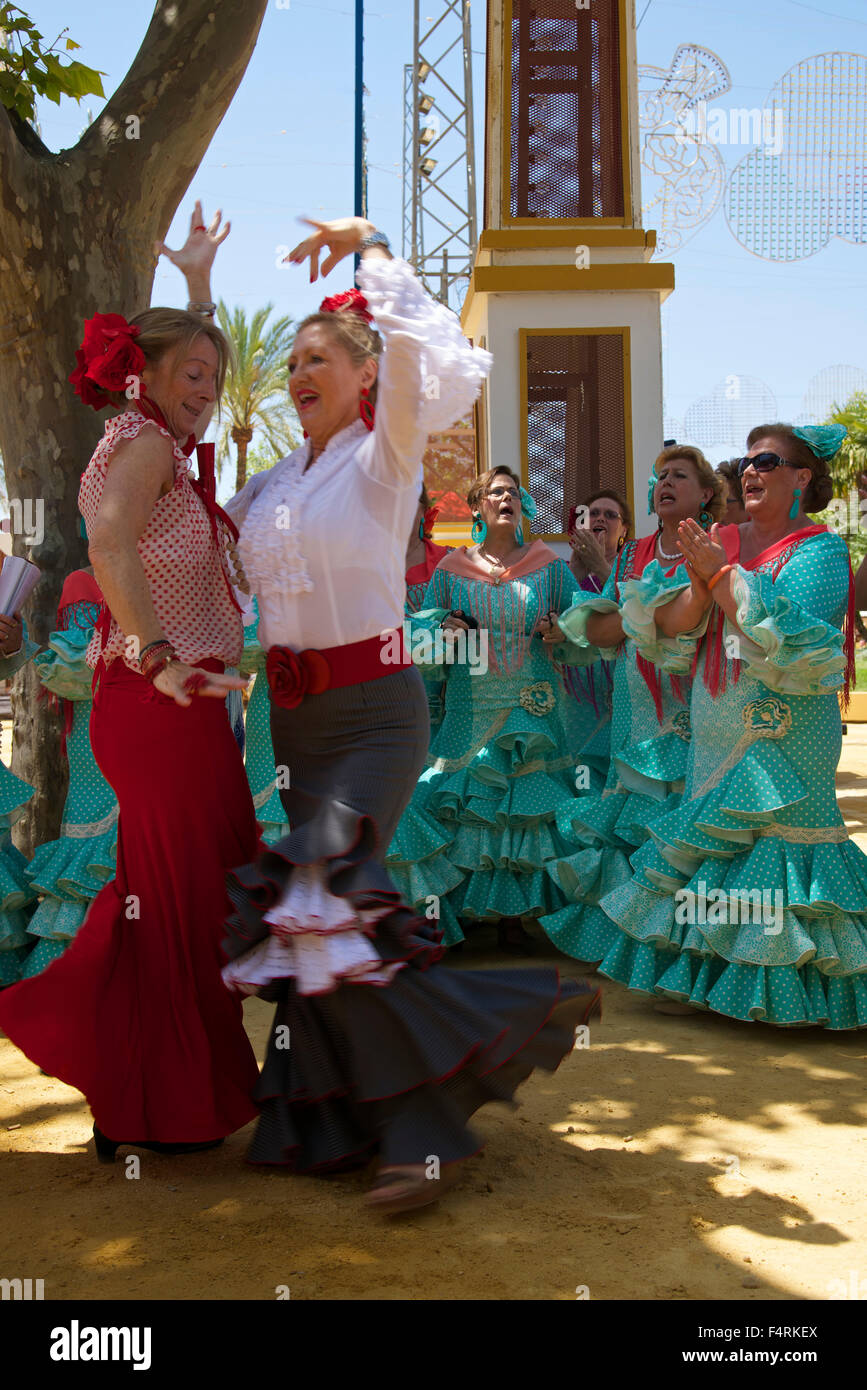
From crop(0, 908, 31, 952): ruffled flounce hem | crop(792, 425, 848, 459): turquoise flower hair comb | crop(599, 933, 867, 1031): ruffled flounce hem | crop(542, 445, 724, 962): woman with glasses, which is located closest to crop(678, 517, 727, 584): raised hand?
crop(792, 425, 848, 459): turquoise flower hair comb

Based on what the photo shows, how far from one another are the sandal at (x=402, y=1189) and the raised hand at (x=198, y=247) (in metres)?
2.60

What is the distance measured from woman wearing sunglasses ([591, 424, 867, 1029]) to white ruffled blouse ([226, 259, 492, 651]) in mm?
1561

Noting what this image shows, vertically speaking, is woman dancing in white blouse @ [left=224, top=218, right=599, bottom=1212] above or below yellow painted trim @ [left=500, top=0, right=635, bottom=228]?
below

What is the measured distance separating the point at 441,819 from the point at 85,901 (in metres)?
1.74

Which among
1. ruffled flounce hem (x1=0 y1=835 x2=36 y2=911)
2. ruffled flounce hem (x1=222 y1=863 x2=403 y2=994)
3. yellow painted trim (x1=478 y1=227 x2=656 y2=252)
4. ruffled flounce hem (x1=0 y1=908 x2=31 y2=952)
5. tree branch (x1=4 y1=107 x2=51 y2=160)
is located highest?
yellow painted trim (x1=478 y1=227 x2=656 y2=252)

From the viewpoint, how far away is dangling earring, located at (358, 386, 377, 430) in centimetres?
329

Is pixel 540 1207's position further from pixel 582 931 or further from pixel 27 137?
pixel 27 137

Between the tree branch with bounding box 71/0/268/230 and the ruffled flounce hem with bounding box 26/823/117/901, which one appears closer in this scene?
the ruffled flounce hem with bounding box 26/823/117/901

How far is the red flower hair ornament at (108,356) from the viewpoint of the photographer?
10.8 ft

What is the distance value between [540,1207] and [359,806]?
111 centimetres

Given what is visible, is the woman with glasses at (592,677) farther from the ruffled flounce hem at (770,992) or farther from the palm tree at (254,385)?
the palm tree at (254,385)

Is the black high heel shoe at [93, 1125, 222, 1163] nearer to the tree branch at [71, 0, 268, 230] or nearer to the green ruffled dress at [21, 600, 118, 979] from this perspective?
the green ruffled dress at [21, 600, 118, 979]

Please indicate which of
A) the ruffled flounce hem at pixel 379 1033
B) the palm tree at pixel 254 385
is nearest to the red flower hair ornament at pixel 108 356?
the ruffled flounce hem at pixel 379 1033

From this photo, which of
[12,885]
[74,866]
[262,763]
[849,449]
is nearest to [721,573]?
[262,763]
